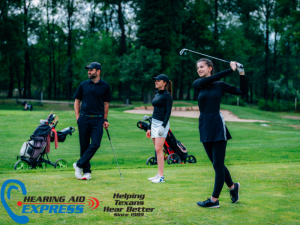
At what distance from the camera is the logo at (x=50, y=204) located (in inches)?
167

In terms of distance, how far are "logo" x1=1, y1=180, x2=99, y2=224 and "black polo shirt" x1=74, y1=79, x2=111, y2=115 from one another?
1994 millimetres

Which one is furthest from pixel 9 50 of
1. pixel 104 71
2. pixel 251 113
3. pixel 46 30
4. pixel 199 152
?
pixel 199 152

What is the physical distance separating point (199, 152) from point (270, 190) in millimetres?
7704

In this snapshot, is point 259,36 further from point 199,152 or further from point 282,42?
point 199,152

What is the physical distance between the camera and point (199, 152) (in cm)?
1323

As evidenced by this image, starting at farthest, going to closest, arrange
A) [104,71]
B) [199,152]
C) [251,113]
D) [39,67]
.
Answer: [39,67] → [104,71] → [251,113] → [199,152]

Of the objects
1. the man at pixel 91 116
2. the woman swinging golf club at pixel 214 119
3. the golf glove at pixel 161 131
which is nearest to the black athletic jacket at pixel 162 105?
the golf glove at pixel 161 131

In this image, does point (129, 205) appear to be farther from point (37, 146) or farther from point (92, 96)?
point (37, 146)

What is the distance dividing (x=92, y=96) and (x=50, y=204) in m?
2.43

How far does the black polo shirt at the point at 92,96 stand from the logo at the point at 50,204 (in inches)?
78.5

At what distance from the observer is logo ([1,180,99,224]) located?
4.24 m

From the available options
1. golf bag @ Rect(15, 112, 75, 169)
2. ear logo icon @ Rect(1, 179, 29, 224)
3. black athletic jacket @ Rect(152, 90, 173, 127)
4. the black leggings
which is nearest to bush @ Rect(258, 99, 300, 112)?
golf bag @ Rect(15, 112, 75, 169)

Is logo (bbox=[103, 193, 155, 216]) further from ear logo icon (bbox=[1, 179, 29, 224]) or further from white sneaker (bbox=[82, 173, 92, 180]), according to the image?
white sneaker (bbox=[82, 173, 92, 180])

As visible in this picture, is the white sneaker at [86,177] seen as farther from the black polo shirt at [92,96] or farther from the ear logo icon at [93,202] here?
the ear logo icon at [93,202]
